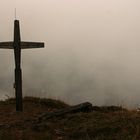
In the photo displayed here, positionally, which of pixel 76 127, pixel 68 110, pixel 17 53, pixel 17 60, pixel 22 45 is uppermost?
pixel 22 45

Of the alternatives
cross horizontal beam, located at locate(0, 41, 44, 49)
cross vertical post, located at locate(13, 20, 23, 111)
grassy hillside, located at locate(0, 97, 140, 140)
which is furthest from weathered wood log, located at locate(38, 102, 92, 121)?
cross horizontal beam, located at locate(0, 41, 44, 49)

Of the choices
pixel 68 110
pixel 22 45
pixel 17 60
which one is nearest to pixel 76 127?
pixel 68 110

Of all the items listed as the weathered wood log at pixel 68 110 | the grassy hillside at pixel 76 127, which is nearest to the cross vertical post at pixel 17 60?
the grassy hillside at pixel 76 127

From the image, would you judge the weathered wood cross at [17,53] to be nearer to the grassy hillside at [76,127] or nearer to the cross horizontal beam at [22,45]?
the cross horizontal beam at [22,45]

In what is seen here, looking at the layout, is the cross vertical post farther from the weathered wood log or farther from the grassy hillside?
the weathered wood log

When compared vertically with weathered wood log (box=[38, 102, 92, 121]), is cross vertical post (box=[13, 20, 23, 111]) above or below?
above

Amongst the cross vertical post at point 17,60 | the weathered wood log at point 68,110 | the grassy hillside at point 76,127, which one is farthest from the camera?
the cross vertical post at point 17,60

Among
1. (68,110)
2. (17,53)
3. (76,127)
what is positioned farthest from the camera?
(17,53)

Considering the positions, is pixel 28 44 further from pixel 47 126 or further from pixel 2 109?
pixel 47 126

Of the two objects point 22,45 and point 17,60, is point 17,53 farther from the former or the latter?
point 22,45

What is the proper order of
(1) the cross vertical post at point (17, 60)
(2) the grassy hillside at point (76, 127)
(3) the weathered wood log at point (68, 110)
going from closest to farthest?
(2) the grassy hillside at point (76, 127) < (3) the weathered wood log at point (68, 110) < (1) the cross vertical post at point (17, 60)

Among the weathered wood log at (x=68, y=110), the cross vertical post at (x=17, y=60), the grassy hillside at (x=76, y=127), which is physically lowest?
the grassy hillside at (x=76, y=127)

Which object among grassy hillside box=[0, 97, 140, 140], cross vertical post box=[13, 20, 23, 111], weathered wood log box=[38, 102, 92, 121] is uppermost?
cross vertical post box=[13, 20, 23, 111]

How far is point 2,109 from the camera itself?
14.4m
